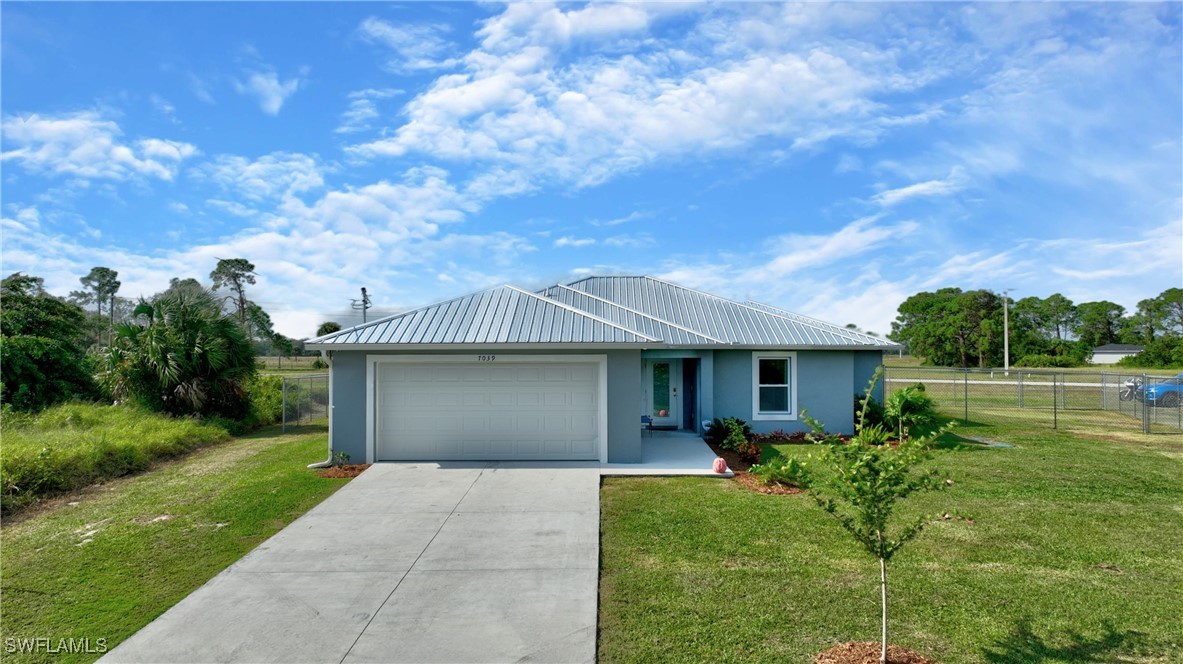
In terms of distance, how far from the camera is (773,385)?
15.3 metres

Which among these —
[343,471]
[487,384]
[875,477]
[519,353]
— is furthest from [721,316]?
[875,477]

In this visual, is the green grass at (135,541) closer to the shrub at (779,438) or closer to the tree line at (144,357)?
the tree line at (144,357)

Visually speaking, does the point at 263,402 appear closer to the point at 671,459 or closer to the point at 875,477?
the point at 671,459

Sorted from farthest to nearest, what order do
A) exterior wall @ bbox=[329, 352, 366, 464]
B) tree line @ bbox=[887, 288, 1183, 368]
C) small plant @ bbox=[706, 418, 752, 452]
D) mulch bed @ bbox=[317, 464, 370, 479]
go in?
tree line @ bbox=[887, 288, 1183, 368] → small plant @ bbox=[706, 418, 752, 452] → exterior wall @ bbox=[329, 352, 366, 464] → mulch bed @ bbox=[317, 464, 370, 479]

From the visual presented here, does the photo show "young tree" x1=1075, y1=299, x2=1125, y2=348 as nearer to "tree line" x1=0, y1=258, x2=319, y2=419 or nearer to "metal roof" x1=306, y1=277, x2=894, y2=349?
"metal roof" x1=306, y1=277, x2=894, y2=349

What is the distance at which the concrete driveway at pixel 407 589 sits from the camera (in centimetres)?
496

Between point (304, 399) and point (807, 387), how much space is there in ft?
50.2

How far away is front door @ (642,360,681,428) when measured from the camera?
16.0m

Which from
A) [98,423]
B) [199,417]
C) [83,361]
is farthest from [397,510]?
[83,361]

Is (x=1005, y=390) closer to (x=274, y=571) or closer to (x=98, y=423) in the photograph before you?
(x=274, y=571)

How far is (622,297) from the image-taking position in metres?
18.3

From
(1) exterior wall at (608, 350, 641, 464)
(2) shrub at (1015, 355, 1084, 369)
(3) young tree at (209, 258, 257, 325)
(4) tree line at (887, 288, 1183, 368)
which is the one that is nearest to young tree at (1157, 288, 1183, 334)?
(4) tree line at (887, 288, 1183, 368)

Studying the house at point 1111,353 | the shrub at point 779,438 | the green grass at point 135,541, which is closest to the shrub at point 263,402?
the green grass at point 135,541

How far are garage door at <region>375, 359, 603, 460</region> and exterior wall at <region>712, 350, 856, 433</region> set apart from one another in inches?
189
